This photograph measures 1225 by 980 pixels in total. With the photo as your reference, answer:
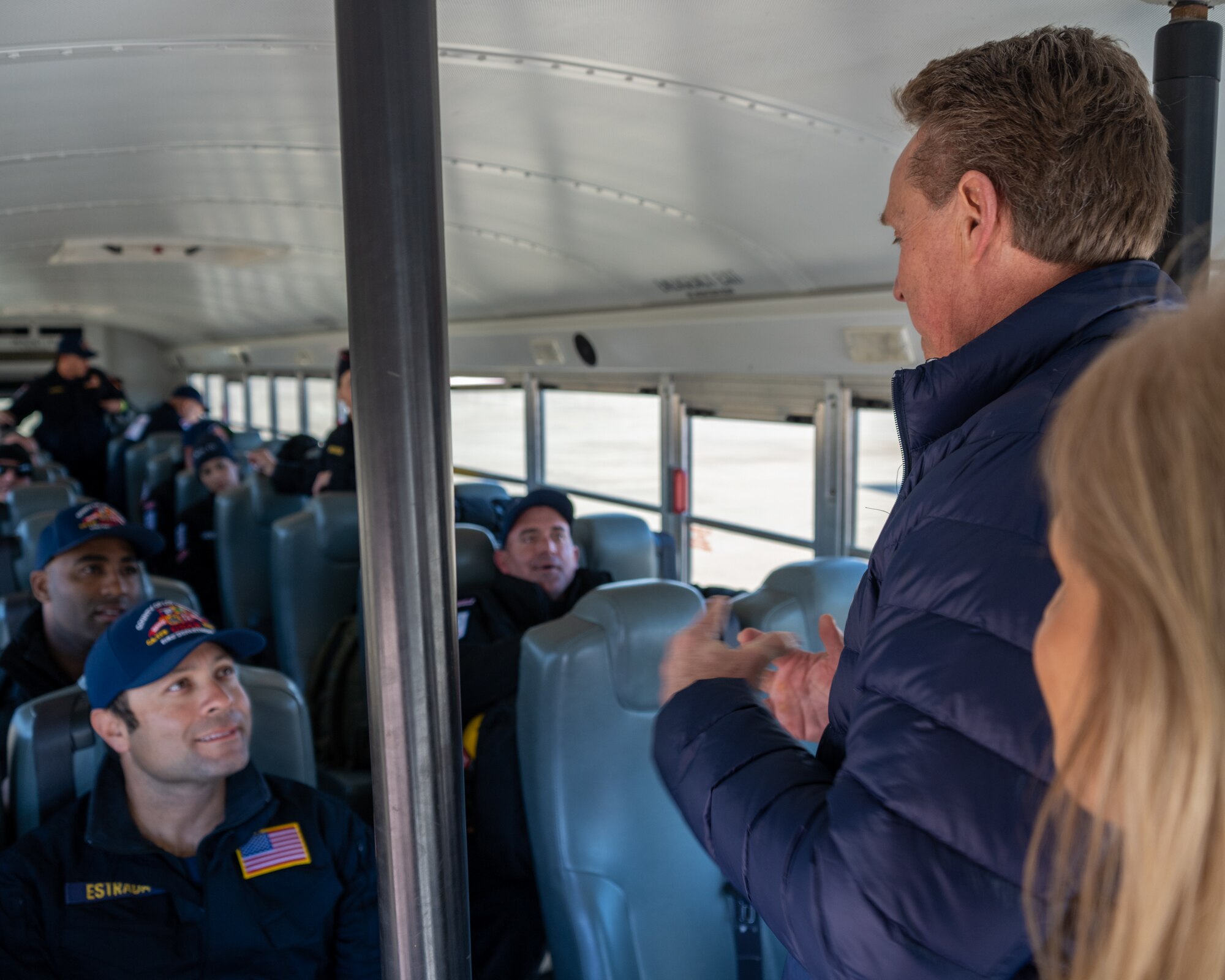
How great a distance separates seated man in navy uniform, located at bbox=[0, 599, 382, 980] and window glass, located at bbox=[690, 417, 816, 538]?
2874 millimetres

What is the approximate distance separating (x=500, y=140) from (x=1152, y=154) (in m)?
2.33

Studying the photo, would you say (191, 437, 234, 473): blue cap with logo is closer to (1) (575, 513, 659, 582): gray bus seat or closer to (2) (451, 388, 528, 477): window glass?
(2) (451, 388, 528, 477): window glass

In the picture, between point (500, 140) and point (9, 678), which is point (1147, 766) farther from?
point (9, 678)

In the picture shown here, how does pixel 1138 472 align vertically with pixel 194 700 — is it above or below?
above

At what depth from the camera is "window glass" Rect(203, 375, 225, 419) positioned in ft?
44.0

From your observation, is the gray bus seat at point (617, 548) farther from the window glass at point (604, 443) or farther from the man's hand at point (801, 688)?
the man's hand at point (801, 688)

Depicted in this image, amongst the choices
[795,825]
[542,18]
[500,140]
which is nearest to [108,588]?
[500,140]

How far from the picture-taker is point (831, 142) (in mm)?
2627

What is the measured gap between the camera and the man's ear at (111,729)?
221cm

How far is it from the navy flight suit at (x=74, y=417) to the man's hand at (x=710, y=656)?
8.84 m

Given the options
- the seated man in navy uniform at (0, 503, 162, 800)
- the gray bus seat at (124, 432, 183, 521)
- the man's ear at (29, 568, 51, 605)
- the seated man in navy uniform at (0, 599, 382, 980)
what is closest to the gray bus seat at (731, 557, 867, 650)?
the seated man in navy uniform at (0, 599, 382, 980)

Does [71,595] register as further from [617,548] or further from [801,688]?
[801,688]

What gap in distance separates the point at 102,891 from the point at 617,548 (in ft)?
8.58

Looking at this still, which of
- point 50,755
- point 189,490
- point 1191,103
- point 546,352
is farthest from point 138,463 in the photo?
point 1191,103
